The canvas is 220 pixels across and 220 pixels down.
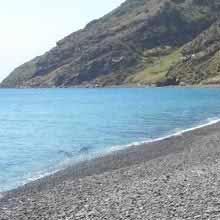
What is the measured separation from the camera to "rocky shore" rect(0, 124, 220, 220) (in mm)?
21859

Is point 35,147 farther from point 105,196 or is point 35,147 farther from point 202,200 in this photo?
point 202,200

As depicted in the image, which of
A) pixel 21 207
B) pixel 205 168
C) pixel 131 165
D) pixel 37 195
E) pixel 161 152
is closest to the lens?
pixel 21 207

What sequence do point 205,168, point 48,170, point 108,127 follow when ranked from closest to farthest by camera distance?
point 205,168
point 48,170
point 108,127

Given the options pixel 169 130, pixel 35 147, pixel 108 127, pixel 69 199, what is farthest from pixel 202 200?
pixel 108 127

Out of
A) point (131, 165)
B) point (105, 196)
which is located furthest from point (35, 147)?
point (105, 196)

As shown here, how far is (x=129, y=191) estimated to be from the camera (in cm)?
2636

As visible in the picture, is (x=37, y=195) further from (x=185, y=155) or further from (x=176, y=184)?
(x=185, y=155)

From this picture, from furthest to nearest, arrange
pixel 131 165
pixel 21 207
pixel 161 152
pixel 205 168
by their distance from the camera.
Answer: pixel 161 152 < pixel 131 165 < pixel 205 168 < pixel 21 207

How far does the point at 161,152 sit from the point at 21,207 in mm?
22627

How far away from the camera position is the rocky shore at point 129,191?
71.7ft

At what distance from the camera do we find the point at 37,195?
2908 centimetres

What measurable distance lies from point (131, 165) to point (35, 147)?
83.2 feet

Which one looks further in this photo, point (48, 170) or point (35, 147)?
point (35, 147)

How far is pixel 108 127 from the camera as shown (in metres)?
84.4
